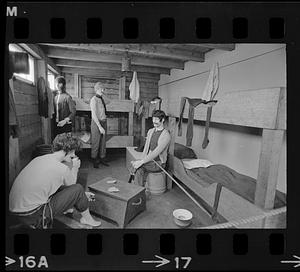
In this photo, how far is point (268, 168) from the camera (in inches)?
33.7

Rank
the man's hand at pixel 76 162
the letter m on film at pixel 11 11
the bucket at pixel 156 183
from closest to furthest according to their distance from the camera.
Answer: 1. the letter m on film at pixel 11 11
2. the man's hand at pixel 76 162
3. the bucket at pixel 156 183

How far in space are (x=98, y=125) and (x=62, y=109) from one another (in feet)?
0.74

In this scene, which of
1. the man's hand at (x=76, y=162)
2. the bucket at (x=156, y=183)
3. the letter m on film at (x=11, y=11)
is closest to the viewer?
the letter m on film at (x=11, y=11)

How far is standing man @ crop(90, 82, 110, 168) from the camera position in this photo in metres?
0.96

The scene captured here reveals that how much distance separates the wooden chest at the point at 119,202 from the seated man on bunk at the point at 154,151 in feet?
0.25

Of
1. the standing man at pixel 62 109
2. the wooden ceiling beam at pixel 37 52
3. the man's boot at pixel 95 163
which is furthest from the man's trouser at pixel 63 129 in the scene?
the wooden ceiling beam at pixel 37 52

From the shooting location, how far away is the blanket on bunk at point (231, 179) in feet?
3.00

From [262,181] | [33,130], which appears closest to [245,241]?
[262,181]

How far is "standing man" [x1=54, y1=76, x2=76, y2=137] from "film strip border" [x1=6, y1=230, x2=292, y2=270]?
0.54 metres

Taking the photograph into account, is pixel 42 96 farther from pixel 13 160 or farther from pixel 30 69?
pixel 13 160

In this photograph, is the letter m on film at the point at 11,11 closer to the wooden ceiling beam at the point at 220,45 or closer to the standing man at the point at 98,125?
the standing man at the point at 98,125

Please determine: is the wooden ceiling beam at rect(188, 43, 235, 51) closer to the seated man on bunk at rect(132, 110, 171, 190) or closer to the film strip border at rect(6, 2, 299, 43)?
the film strip border at rect(6, 2, 299, 43)

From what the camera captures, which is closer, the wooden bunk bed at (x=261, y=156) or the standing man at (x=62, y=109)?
the wooden bunk bed at (x=261, y=156)

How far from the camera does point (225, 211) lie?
3.09 feet
